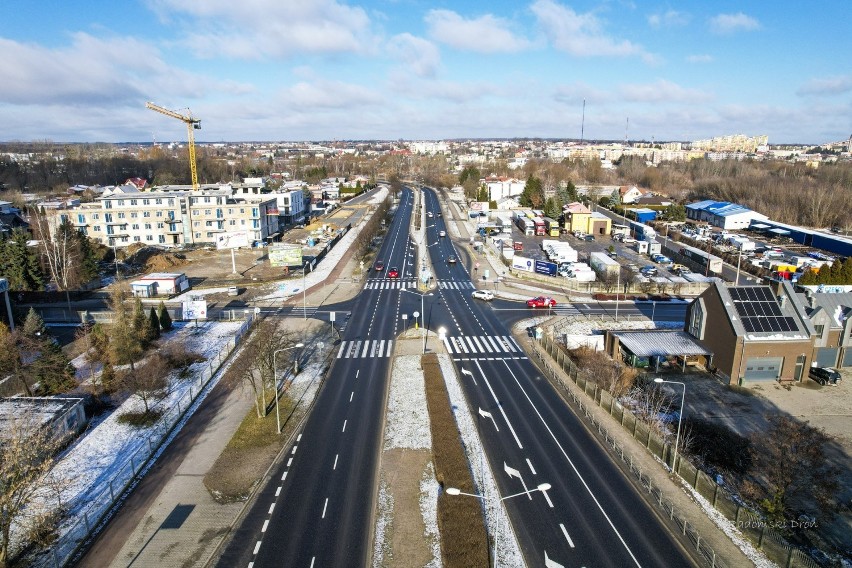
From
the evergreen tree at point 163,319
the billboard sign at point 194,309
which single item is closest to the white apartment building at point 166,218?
the billboard sign at point 194,309

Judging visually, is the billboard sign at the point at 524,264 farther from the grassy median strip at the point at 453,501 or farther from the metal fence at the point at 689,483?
the grassy median strip at the point at 453,501

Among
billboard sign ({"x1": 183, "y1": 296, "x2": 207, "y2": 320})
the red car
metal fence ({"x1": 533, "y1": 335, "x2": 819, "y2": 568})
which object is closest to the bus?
the red car

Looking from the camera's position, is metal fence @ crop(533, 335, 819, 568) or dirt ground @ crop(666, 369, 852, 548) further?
dirt ground @ crop(666, 369, 852, 548)

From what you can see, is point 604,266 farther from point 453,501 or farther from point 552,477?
point 453,501

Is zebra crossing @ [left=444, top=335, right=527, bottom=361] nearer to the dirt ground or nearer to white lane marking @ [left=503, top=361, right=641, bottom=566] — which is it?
white lane marking @ [left=503, top=361, right=641, bottom=566]

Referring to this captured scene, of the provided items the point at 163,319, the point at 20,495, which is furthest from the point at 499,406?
the point at 163,319

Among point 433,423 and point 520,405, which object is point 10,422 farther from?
point 520,405

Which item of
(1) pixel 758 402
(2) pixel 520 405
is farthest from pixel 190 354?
(1) pixel 758 402
